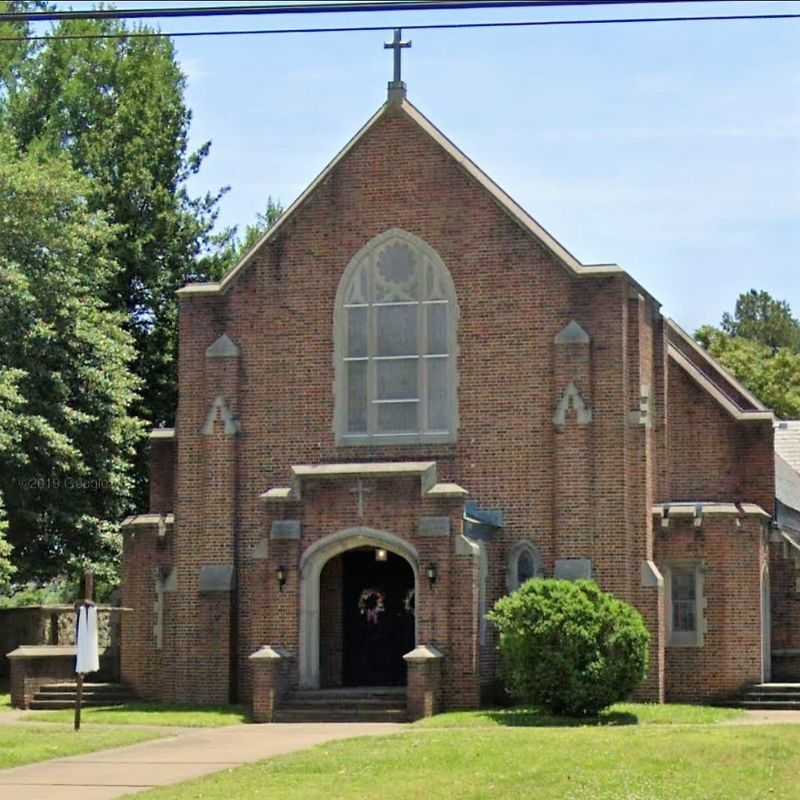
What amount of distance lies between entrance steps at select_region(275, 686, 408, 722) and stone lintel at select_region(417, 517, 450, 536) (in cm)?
270

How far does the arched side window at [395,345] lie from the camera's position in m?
32.7

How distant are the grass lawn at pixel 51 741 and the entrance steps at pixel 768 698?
10313 mm

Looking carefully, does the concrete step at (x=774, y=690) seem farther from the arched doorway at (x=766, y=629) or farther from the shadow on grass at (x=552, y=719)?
the shadow on grass at (x=552, y=719)

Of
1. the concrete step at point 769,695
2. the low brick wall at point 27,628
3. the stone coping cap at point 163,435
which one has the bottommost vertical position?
the concrete step at point 769,695

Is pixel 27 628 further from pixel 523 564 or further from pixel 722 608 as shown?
pixel 722 608

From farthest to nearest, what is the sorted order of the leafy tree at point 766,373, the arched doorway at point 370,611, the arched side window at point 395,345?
the leafy tree at point 766,373, the arched side window at point 395,345, the arched doorway at point 370,611

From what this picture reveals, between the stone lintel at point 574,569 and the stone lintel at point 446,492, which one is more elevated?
the stone lintel at point 446,492

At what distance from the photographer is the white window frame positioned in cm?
3219

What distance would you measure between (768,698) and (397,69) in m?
12.9

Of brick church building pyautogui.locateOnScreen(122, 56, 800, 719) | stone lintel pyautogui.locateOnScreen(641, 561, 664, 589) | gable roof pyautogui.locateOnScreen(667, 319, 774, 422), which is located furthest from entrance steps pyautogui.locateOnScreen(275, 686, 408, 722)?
gable roof pyautogui.locateOnScreen(667, 319, 774, 422)

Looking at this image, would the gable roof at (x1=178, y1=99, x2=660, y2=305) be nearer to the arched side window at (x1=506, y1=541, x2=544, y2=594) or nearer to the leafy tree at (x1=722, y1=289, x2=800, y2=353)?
the arched side window at (x1=506, y1=541, x2=544, y2=594)

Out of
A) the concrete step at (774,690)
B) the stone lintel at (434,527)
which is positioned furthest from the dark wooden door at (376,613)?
the concrete step at (774,690)

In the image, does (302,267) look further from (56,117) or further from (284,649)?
(56,117)

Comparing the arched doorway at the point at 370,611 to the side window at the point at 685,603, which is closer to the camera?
the side window at the point at 685,603
